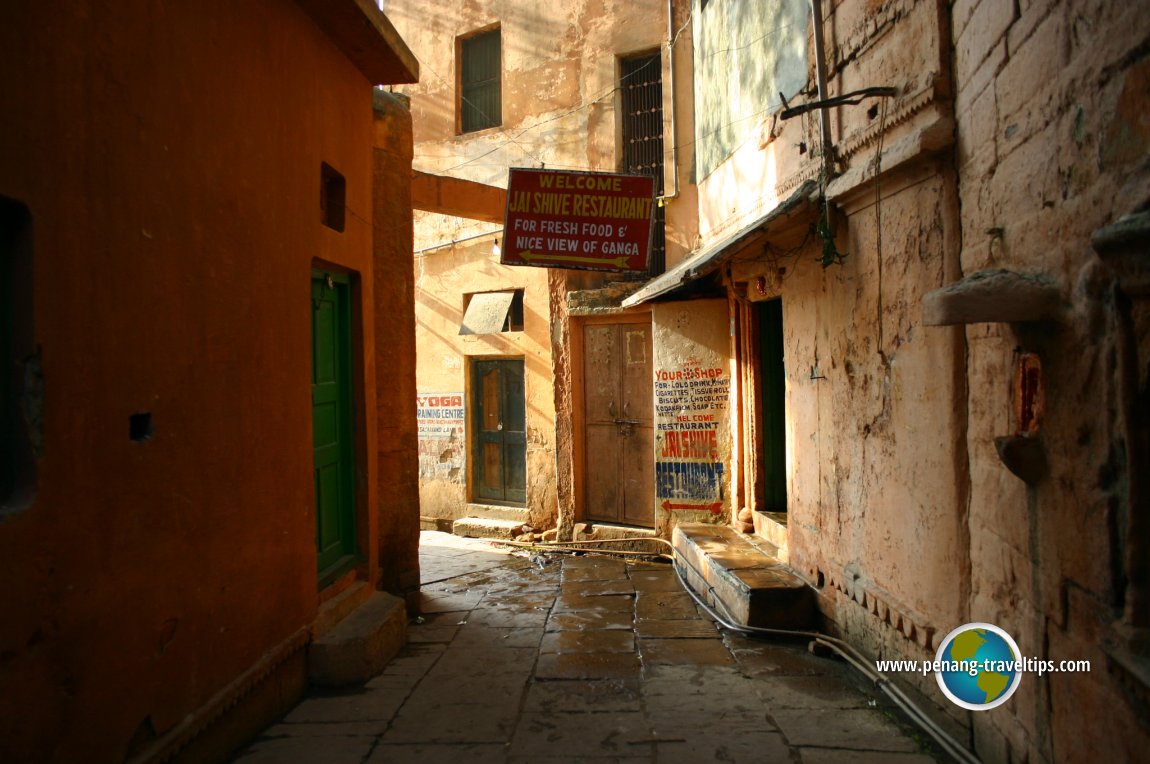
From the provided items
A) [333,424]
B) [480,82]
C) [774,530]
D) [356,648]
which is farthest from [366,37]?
[480,82]

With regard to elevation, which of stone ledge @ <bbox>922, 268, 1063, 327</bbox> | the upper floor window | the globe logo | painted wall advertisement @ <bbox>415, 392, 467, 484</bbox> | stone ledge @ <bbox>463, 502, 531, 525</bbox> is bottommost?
stone ledge @ <bbox>463, 502, 531, 525</bbox>

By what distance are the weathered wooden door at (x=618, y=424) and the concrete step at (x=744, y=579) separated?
69.0 inches

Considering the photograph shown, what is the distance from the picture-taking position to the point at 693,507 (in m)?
8.09

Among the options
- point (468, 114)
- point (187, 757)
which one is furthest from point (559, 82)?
point (187, 757)

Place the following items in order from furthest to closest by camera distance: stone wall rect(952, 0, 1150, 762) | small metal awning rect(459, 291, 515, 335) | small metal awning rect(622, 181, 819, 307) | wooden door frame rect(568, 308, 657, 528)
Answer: small metal awning rect(459, 291, 515, 335) < wooden door frame rect(568, 308, 657, 528) < small metal awning rect(622, 181, 819, 307) < stone wall rect(952, 0, 1150, 762)

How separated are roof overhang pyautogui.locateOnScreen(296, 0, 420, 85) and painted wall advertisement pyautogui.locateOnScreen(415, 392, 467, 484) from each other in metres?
5.50

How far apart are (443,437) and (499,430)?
896 mm

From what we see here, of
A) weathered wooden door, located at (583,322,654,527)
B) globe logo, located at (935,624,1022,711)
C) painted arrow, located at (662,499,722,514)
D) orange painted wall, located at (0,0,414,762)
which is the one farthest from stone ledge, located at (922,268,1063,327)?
weathered wooden door, located at (583,322,654,527)

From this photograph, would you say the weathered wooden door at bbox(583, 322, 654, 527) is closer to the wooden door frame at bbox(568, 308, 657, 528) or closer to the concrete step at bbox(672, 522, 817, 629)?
the wooden door frame at bbox(568, 308, 657, 528)

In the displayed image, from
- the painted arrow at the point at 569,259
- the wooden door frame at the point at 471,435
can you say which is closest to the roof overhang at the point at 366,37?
the painted arrow at the point at 569,259

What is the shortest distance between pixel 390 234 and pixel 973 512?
15.7 ft

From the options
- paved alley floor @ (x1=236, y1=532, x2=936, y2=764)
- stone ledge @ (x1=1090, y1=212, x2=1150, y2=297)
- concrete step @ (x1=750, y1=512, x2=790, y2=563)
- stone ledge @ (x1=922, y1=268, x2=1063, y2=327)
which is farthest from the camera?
concrete step @ (x1=750, y1=512, x2=790, y2=563)

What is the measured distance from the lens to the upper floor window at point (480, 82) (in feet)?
35.3

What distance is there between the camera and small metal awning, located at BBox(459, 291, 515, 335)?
10.0 metres
